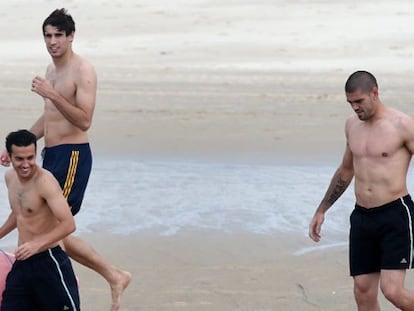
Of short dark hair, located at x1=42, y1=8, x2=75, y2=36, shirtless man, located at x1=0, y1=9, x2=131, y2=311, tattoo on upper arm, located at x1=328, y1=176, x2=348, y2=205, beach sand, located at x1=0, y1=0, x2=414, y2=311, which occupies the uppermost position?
short dark hair, located at x1=42, y1=8, x2=75, y2=36

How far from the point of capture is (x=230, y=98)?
58.6 ft

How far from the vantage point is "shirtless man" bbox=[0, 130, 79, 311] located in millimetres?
5832

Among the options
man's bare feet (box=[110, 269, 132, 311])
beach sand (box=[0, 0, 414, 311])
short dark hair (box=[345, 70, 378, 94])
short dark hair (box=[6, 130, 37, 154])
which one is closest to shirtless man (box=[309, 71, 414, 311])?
short dark hair (box=[345, 70, 378, 94])

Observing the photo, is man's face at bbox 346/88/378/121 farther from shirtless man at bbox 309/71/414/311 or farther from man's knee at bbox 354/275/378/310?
man's knee at bbox 354/275/378/310

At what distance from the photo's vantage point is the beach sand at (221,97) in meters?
8.02

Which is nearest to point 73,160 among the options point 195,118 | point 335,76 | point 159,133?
point 159,133

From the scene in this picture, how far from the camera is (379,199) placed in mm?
6344

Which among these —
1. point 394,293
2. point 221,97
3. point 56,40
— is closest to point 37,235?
point 56,40

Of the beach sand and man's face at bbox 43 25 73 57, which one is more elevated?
man's face at bbox 43 25 73 57

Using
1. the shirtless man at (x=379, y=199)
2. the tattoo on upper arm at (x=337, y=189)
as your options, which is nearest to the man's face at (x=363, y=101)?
the shirtless man at (x=379, y=199)

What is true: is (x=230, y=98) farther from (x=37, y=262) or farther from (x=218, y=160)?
(x=37, y=262)

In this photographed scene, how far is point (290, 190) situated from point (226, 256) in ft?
8.37

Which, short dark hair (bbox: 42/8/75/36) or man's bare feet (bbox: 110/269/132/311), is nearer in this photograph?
short dark hair (bbox: 42/8/75/36)

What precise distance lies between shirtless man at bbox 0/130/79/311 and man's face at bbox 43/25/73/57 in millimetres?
1136
